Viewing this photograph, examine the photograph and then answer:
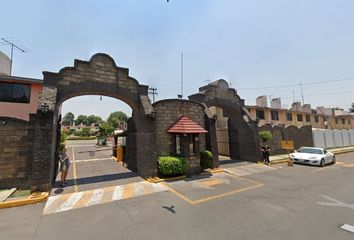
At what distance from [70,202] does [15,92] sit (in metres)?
15.4

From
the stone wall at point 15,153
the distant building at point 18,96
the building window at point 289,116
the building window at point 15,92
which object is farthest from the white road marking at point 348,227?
the building window at point 289,116

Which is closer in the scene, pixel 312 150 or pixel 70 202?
pixel 70 202

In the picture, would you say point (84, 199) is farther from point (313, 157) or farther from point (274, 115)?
point (274, 115)

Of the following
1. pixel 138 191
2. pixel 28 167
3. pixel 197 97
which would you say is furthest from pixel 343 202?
pixel 28 167

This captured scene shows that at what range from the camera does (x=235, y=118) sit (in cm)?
1758

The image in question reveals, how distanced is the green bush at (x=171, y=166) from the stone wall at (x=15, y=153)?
6.40m

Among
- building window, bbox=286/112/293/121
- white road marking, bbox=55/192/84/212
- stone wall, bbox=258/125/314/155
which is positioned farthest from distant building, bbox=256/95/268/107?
white road marking, bbox=55/192/84/212

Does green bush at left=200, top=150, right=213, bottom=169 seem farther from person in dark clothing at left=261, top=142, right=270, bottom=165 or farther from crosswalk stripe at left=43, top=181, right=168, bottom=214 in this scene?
person in dark clothing at left=261, top=142, right=270, bottom=165

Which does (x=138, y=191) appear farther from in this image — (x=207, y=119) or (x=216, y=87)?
(x=216, y=87)

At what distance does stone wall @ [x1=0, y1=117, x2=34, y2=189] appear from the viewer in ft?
27.3

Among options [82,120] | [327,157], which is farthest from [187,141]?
[82,120]

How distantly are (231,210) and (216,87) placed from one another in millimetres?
10839

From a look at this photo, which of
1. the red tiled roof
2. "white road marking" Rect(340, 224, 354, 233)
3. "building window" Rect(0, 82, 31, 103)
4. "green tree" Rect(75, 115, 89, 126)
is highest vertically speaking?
"green tree" Rect(75, 115, 89, 126)

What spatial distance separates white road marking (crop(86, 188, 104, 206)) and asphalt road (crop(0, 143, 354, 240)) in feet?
0.13
